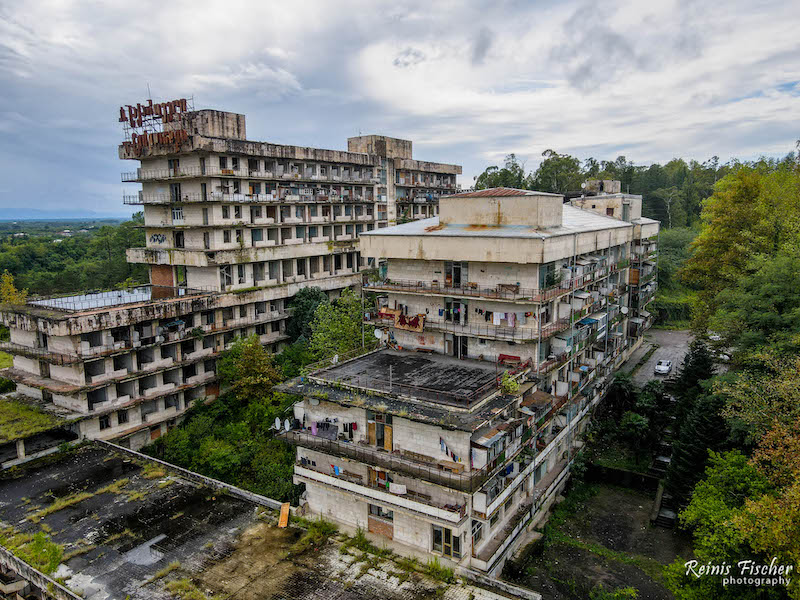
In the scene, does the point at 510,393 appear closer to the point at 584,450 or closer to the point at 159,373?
the point at 584,450

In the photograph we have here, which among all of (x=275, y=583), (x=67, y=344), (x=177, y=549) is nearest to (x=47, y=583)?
(x=177, y=549)

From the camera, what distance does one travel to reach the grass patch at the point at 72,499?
2889cm

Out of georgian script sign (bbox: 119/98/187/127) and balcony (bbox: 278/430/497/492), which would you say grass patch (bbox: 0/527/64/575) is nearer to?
balcony (bbox: 278/430/497/492)

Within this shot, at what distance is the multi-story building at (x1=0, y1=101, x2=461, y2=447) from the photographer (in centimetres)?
3806

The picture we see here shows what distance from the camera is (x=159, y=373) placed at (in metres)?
41.7

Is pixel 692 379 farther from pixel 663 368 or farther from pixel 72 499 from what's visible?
pixel 72 499

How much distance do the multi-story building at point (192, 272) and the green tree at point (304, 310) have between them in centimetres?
153

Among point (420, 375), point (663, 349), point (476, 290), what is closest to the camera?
point (420, 375)

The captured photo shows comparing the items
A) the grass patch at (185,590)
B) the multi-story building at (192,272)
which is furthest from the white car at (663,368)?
the grass patch at (185,590)

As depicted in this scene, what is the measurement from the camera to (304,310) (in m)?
51.0

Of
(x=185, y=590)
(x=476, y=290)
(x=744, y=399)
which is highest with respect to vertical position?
(x=476, y=290)

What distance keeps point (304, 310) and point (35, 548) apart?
95.3 ft

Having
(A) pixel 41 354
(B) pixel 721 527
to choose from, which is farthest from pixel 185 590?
(A) pixel 41 354

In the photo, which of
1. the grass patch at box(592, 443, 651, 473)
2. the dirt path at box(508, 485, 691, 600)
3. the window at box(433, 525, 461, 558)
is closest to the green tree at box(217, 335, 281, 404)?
the window at box(433, 525, 461, 558)
